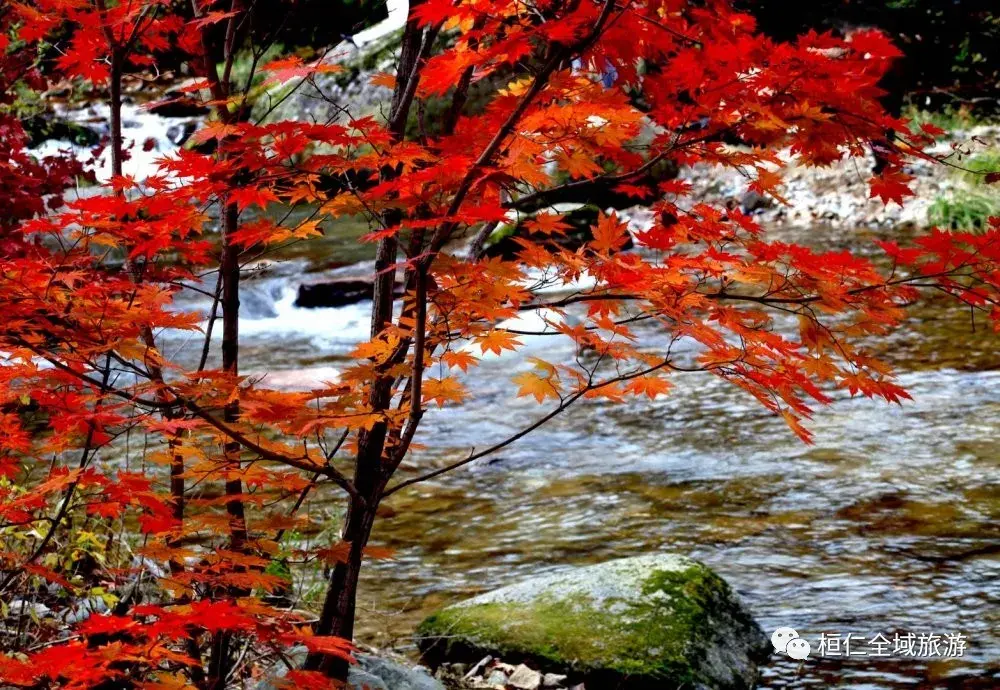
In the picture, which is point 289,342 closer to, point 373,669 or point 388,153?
point 373,669

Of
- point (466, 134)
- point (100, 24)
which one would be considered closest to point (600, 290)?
point (466, 134)

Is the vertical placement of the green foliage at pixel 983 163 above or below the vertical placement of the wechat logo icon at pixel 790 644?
above

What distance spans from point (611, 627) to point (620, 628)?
3cm

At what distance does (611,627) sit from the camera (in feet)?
10.8

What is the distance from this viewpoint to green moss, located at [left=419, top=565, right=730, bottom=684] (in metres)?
3.16

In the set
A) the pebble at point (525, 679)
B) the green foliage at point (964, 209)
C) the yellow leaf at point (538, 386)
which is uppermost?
the yellow leaf at point (538, 386)

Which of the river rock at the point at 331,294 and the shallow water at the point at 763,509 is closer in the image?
the shallow water at the point at 763,509

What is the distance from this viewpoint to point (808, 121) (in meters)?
2.27

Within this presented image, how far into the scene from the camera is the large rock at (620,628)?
124 inches

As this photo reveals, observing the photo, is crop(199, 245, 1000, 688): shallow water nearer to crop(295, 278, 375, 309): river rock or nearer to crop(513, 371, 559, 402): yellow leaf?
crop(513, 371, 559, 402): yellow leaf

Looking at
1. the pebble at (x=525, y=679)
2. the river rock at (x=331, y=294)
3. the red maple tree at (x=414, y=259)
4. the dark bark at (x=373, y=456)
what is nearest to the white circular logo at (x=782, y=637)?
the pebble at (x=525, y=679)

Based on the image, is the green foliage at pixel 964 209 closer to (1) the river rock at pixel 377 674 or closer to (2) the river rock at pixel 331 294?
(2) the river rock at pixel 331 294

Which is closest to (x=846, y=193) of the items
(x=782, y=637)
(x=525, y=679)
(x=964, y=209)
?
(x=964, y=209)

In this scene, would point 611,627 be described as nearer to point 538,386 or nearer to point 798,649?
point 798,649
